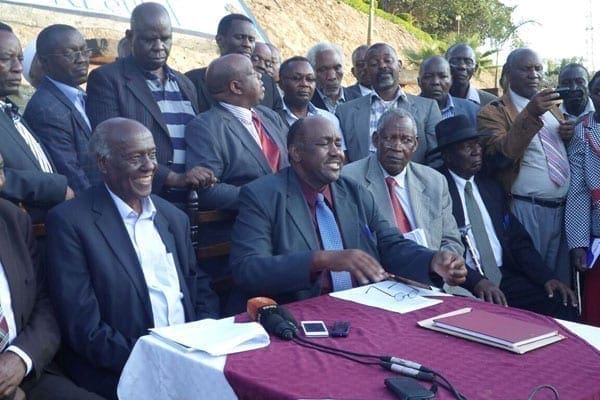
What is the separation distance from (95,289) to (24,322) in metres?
0.34

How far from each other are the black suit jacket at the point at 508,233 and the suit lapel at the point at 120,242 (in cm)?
244

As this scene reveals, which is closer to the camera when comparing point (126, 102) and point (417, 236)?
point (417, 236)

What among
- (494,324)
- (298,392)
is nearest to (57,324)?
(298,392)

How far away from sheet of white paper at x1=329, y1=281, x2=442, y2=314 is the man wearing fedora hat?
159cm

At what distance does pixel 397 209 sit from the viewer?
4570mm

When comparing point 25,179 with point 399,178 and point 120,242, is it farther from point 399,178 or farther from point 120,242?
point 399,178

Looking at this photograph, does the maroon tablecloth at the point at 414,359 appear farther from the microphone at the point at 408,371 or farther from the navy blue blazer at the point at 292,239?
the navy blue blazer at the point at 292,239

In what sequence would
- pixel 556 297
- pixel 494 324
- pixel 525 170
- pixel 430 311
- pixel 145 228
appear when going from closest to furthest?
pixel 494 324 < pixel 430 311 < pixel 145 228 < pixel 556 297 < pixel 525 170

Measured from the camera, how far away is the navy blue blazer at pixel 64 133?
161 inches

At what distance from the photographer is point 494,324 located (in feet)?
8.80

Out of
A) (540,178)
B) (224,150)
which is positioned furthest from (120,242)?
(540,178)

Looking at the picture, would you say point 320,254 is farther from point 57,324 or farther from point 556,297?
point 556,297

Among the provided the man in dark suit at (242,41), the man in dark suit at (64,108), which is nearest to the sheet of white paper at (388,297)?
the man in dark suit at (64,108)

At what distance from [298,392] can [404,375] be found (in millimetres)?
348
